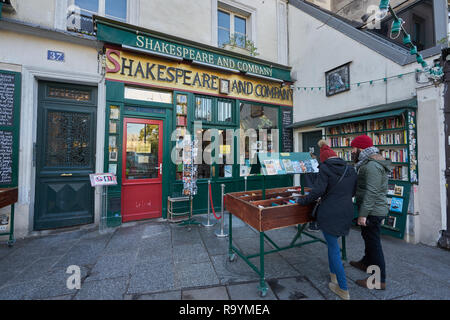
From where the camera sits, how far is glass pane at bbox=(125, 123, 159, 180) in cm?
520

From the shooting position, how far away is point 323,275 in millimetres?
2883

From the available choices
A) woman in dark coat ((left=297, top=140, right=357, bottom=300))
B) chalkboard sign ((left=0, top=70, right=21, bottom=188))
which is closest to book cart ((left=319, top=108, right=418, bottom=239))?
woman in dark coat ((left=297, top=140, right=357, bottom=300))

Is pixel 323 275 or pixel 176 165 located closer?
pixel 323 275

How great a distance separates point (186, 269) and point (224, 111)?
4.65m

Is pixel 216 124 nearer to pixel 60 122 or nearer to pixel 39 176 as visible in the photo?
pixel 60 122

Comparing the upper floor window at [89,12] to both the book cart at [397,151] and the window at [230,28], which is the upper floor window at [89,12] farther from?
the book cart at [397,151]

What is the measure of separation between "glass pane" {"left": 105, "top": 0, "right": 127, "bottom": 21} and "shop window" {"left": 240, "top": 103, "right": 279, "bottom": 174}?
4.13m

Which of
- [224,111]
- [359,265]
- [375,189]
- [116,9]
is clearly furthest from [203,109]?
[359,265]

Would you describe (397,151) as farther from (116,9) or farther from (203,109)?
(116,9)

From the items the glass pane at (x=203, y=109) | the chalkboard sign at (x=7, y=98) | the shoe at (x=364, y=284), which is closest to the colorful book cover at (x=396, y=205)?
the shoe at (x=364, y=284)
